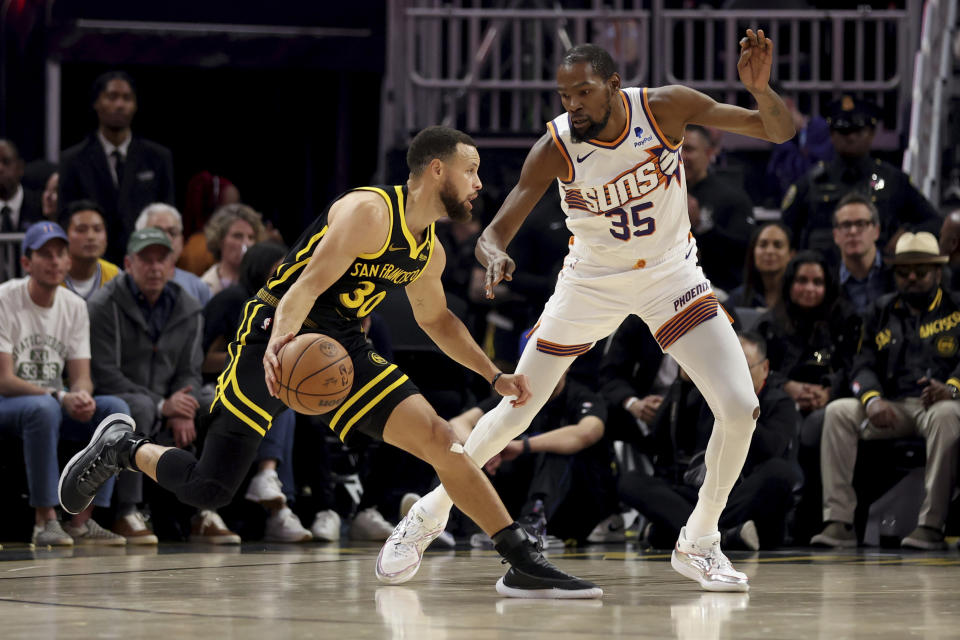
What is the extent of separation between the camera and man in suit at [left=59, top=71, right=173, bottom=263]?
9680 mm

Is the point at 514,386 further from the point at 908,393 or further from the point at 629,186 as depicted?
the point at 908,393

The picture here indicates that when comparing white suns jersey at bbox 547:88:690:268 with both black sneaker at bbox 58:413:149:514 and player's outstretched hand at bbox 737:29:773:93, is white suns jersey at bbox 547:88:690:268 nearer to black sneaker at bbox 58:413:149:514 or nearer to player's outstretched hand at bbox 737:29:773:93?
player's outstretched hand at bbox 737:29:773:93

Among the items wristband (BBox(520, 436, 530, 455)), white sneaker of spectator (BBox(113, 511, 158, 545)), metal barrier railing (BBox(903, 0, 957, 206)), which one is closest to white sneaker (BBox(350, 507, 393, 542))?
wristband (BBox(520, 436, 530, 455))

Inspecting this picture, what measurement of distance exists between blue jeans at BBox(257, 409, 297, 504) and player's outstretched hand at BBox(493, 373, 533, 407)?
299cm

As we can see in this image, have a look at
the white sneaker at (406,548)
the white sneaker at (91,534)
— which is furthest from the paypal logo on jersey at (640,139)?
the white sneaker at (91,534)

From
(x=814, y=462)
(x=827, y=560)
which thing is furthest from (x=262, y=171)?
(x=827, y=560)

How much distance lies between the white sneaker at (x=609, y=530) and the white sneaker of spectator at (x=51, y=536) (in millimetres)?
2962

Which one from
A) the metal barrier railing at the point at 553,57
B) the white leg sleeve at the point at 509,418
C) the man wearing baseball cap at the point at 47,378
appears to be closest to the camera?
the white leg sleeve at the point at 509,418

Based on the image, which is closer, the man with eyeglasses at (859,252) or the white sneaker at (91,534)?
the white sneaker at (91,534)

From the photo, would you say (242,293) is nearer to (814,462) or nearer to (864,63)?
(814,462)

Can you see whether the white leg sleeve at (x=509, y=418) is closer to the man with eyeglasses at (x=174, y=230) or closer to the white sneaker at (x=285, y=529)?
the white sneaker at (x=285, y=529)

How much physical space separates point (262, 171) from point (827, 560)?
9734 millimetres

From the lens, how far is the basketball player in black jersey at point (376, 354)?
5.03 meters

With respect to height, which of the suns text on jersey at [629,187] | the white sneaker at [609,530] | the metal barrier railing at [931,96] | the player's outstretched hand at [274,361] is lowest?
the white sneaker at [609,530]
